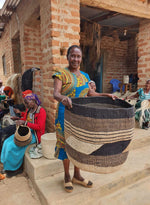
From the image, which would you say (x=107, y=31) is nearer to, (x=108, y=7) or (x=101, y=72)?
(x=101, y=72)

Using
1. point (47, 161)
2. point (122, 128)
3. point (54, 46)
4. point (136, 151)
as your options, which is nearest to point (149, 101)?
point (136, 151)

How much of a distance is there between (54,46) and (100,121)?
79.2 inches

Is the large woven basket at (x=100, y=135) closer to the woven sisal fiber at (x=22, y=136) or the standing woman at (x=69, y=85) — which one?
the standing woman at (x=69, y=85)

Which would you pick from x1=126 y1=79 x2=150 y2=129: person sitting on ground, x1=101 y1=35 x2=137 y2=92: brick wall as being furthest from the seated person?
x1=101 y1=35 x2=137 y2=92: brick wall

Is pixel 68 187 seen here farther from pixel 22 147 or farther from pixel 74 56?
pixel 74 56

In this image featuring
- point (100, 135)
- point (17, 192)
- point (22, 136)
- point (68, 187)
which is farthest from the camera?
point (22, 136)

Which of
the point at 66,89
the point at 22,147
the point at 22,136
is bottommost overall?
the point at 22,147

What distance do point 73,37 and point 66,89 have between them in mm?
1594

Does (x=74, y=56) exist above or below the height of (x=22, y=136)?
above

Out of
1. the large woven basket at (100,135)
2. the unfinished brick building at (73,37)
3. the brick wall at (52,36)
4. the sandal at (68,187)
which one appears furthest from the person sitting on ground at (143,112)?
the large woven basket at (100,135)

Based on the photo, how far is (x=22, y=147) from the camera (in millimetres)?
2623

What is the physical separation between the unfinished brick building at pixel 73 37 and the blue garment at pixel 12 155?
2.33ft

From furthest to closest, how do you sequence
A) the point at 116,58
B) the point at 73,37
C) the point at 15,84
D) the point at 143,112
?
the point at 116,58, the point at 15,84, the point at 143,112, the point at 73,37

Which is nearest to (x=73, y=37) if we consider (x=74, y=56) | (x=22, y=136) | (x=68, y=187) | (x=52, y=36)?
(x=52, y=36)
